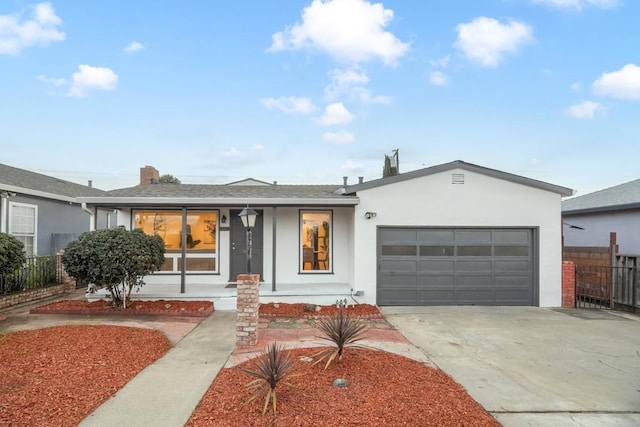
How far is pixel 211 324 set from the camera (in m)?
7.06

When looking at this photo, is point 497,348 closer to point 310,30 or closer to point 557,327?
point 557,327

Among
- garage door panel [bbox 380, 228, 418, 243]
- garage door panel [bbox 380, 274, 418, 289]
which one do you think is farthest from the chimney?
garage door panel [bbox 380, 274, 418, 289]

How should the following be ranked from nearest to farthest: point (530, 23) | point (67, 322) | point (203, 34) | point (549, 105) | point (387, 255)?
point (67, 322) < point (387, 255) < point (530, 23) < point (203, 34) < point (549, 105)

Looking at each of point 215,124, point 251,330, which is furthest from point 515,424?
point 215,124

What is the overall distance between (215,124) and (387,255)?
10069 millimetres

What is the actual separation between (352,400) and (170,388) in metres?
2.08

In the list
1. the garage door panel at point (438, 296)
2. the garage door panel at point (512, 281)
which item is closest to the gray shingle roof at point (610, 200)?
the garage door panel at point (512, 281)

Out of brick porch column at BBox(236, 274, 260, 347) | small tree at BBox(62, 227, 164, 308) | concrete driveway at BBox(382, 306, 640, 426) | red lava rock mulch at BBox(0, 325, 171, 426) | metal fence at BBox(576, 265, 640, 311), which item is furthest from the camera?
metal fence at BBox(576, 265, 640, 311)

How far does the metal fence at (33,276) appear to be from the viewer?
8695 mm

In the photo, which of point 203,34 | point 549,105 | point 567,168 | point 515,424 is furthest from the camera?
point 567,168

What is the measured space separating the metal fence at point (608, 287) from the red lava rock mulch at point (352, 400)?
291 inches

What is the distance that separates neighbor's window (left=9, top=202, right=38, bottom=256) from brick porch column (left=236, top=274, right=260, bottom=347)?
894 centimetres

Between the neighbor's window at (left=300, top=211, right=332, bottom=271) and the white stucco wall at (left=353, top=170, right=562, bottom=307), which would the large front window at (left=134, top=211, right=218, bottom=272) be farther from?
the white stucco wall at (left=353, top=170, right=562, bottom=307)

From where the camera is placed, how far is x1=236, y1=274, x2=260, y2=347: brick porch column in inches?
215
